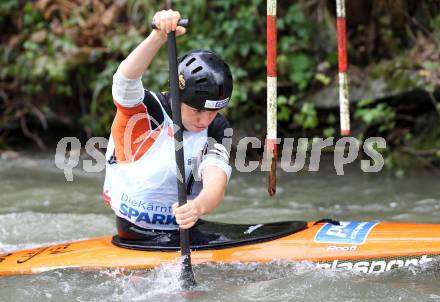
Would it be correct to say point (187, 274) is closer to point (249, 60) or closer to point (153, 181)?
point (153, 181)

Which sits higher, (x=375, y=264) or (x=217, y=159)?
(x=217, y=159)

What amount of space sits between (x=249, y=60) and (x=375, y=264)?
3.99 metres

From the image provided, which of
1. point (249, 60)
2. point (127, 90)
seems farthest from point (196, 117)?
point (249, 60)

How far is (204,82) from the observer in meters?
3.54

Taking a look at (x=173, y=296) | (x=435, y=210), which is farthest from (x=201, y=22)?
(x=173, y=296)

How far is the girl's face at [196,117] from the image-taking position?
11.9ft

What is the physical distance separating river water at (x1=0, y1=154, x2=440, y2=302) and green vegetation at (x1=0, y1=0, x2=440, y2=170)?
1.75 feet

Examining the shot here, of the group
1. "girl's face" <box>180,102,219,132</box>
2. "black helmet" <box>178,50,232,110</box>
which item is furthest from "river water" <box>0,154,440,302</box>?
"black helmet" <box>178,50,232,110</box>

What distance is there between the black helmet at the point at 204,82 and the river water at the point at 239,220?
0.84 m

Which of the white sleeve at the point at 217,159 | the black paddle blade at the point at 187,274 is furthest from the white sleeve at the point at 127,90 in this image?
the black paddle blade at the point at 187,274

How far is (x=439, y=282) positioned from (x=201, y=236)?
1.23 metres

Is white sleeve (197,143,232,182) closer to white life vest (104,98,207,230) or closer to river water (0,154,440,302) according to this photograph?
white life vest (104,98,207,230)

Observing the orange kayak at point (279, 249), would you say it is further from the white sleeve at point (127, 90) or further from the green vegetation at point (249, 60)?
the green vegetation at point (249, 60)

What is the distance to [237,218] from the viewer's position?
220 inches
